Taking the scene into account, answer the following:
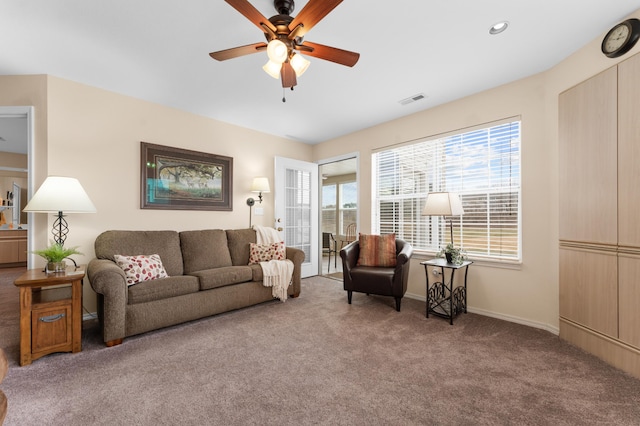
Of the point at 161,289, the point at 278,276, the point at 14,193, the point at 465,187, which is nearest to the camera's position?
the point at 161,289

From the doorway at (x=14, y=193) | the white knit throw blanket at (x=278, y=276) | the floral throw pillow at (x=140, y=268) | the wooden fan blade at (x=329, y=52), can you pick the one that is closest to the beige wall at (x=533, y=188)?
the wooden fan blade at (x=329, y=52)

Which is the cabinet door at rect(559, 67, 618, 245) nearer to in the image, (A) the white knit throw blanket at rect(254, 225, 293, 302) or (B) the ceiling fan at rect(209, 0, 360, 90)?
(B) the ceiling fan at rect(209, 0, 360, 90)

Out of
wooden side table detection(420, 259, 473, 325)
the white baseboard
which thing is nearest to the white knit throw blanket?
wooden side table detection(420, 259, 473, 325)

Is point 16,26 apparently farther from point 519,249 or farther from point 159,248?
point 519,249

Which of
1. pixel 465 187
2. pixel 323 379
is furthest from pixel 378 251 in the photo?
pixel 323 379

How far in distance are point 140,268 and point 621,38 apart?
4503 millimetres

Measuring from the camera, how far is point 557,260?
2.71m

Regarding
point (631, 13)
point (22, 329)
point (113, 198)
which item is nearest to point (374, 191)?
point (631, 13)

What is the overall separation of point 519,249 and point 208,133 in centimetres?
419

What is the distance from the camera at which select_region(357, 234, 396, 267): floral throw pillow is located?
147 inches

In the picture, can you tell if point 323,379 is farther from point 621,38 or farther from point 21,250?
point 21,250

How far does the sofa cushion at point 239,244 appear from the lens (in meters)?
3.87

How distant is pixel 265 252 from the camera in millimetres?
3867

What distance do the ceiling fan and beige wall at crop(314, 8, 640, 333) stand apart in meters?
2.09
